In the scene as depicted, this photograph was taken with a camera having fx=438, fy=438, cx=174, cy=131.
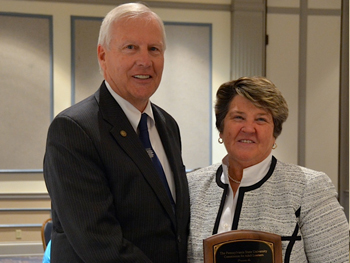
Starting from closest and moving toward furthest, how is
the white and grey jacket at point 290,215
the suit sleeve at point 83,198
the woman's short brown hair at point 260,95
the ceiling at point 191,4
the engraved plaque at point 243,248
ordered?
the suit sleeve at point 83,198 < the engraved plaque at point 243,248 < the white and grey jacket at point 290,215 < the woman's short brown hair at point 260,95 < the ceiling at point 191,4

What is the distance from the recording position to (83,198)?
4.84ft

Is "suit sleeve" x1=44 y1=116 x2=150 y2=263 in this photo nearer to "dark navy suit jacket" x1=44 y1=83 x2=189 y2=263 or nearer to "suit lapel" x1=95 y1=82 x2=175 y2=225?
"dark navy suit jacket" x1=44 y1=83 x2=189 y2=263

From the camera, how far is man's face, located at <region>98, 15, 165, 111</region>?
169 cm

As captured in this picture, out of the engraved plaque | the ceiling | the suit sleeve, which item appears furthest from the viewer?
the ceiling

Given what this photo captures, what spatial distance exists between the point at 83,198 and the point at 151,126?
497 mm

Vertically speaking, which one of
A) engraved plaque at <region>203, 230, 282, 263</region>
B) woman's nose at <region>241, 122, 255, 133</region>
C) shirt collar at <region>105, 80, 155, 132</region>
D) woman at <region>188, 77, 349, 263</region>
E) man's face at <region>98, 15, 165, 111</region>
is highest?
man's face at <region>98, 15, 165, 111</region>

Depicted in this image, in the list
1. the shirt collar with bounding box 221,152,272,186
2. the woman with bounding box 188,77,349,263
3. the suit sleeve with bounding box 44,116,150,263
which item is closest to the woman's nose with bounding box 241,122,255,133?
the woman with bounding box 188,77,349,263

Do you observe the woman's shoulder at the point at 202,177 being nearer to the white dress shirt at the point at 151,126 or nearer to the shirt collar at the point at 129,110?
the white dress shirt at the point at 151,126

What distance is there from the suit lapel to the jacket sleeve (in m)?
0.53

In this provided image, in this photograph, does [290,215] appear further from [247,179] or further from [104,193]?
[104,193]

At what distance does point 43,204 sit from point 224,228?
162 inches

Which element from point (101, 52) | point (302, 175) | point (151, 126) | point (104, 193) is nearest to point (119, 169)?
point (104, 193)

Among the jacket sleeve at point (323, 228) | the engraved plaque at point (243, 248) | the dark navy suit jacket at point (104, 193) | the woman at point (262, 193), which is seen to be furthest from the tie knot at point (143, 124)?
the jacket sleeve at point (323, 228)

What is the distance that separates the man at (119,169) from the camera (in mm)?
1480
